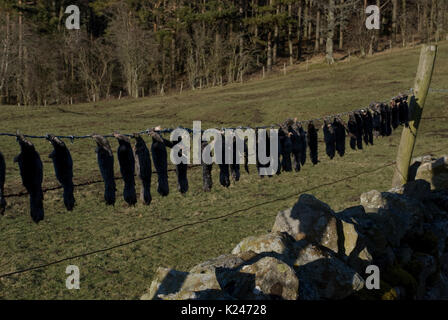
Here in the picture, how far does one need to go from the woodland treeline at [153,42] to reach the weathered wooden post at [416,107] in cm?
4143

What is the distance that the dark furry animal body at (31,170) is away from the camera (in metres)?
5.38

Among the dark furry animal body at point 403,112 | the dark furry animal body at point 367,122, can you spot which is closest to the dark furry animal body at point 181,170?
the dark furry animal body at point 367,122

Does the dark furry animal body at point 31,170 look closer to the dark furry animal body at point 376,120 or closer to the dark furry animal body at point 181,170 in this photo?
the dark furry animal body at point 181,170

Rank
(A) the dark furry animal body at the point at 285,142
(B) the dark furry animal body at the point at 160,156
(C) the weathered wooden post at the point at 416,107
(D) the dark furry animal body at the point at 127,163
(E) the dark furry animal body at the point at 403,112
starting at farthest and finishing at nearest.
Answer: (E) the dark furry animal body at the point at 403,112 < (C) the weathered wooden post at the point at 416,107 < (A) the dark furry animal body at the point at 285,142 < (B) the dark furry animal body at the point at 160,156 < (D) the dark furry animal body at the point at 127,163

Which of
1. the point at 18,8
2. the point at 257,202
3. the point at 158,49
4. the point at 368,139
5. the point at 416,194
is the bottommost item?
the point at 257,202

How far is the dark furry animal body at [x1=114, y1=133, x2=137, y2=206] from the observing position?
6.27 m

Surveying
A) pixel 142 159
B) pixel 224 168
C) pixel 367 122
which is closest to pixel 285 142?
pixel 224 168

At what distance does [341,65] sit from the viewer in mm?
50250

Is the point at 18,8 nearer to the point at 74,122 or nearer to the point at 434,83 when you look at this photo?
the point at 74,122

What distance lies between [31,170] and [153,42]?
5371cm

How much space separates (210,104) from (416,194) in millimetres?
26506

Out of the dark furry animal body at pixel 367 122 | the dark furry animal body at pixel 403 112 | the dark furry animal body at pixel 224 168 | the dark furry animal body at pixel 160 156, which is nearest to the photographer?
the dark furry animal body at pixel 160 156
